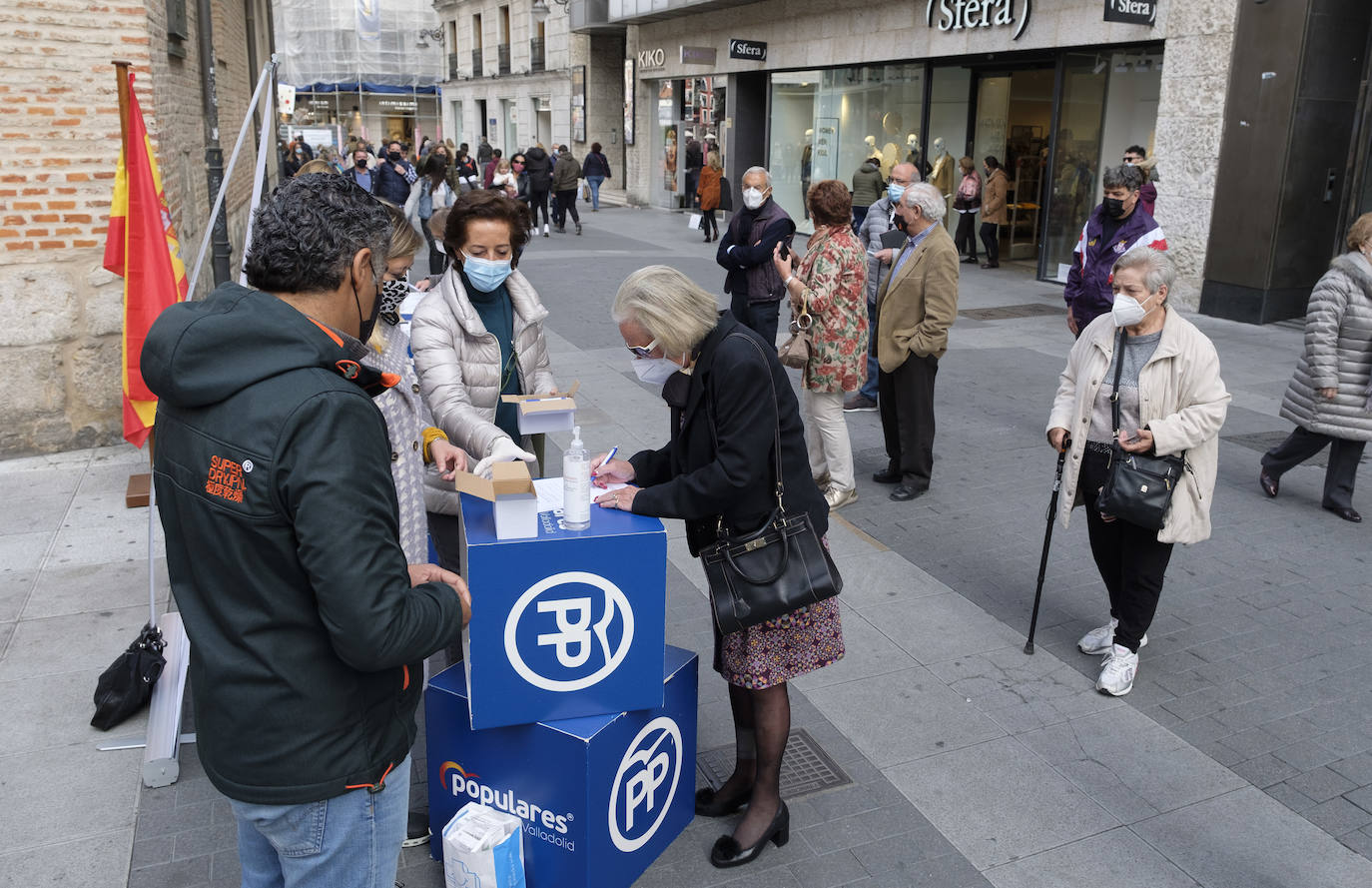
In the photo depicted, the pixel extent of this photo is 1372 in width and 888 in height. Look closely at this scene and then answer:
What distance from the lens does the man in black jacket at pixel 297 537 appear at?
1882 millimetres

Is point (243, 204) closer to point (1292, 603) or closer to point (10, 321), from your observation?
point (10, 321)

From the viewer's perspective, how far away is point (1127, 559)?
4.43 meters

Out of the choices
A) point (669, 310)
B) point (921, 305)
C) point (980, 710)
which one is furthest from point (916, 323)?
point (669, 310)

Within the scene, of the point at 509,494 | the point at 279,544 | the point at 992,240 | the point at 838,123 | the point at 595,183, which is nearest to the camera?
the point at 279,544

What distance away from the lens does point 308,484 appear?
73.0 inches

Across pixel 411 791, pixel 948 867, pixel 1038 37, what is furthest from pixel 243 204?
pixel 948 867

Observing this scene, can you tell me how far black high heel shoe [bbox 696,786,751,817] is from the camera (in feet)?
11.9

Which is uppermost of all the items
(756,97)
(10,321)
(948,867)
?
(756,97)

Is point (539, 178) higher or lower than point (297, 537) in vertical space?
higher

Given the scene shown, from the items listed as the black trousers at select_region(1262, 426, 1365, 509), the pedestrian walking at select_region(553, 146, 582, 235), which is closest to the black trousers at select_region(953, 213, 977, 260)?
the pedestrian walking at select_region(553, 146, 582, 235)

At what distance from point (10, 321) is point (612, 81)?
26475mm

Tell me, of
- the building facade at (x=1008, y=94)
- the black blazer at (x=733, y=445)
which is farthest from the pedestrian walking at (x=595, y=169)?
the black blazer at (x=733, y=445)

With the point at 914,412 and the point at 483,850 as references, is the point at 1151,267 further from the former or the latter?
the point at 483,850

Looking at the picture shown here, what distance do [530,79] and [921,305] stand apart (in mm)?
32935
